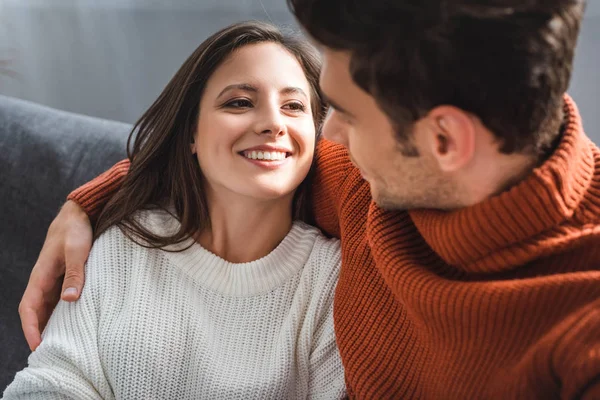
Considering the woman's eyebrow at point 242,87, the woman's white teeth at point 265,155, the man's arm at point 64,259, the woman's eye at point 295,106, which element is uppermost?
the woman's eyebrow at point 242,87

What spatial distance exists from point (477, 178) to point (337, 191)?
43cm

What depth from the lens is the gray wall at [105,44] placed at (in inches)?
87.5

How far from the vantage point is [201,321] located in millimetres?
1424

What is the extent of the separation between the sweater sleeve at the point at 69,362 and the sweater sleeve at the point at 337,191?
1.54 feet

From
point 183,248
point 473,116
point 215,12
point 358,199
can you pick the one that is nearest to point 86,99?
point 215,12

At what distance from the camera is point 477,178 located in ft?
3.44

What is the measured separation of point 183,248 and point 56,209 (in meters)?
0.50

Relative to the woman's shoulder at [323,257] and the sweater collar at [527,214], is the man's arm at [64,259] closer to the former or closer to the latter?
the woman's shoulder at [323,257]

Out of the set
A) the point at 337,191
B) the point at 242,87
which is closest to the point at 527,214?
the point at 337,191

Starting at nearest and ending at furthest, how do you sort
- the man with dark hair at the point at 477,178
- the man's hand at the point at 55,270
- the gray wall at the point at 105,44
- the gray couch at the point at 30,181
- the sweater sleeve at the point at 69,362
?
the man with dark hair at the point at 477,178, the sweater sleeve at the point at 69,362, the man's hand at the point at 55,270, the gray couch at the point at 30,181, the gray wall at the point at 105,44

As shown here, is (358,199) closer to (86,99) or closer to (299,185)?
(299,185)

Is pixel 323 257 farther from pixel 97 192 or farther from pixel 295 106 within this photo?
pixel 97 192

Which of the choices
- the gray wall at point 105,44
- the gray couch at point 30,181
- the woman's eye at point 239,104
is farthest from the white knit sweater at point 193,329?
the gray wall at point 105,44

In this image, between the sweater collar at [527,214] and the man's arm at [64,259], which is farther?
the man's arm at [64,259]
